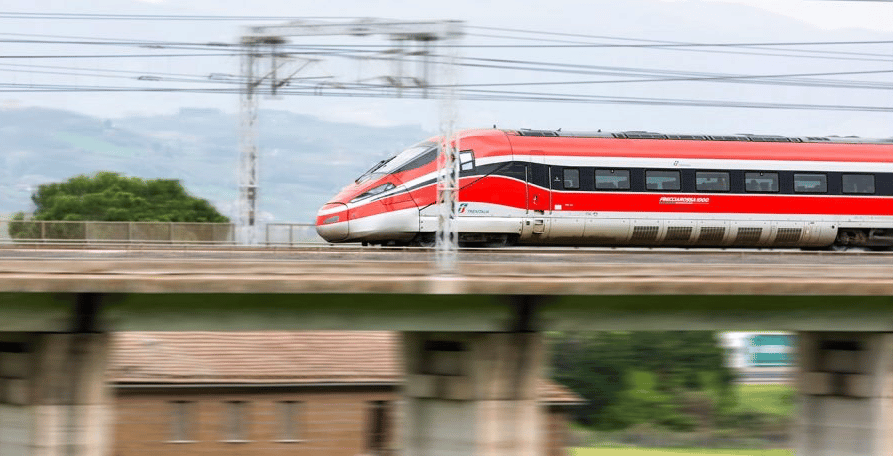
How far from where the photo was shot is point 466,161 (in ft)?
93.7

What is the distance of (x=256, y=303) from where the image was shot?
16953 mm

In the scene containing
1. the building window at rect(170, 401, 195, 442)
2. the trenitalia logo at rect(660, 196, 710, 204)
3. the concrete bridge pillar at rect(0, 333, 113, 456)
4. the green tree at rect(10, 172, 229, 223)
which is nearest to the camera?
the concrete bridge pillar at rect(0, 333, 113, 456)

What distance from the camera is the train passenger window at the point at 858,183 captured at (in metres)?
30.9

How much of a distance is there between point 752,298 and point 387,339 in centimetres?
1923

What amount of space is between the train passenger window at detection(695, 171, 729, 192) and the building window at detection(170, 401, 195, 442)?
1626cm

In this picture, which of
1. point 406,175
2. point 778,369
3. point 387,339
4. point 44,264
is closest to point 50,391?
point 44,264

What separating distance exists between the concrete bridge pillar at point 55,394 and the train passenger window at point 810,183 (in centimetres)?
2047

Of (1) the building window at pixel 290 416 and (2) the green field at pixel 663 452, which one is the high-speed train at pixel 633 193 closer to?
(1) the building window at pixel 290 416

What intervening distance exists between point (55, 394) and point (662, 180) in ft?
58.7

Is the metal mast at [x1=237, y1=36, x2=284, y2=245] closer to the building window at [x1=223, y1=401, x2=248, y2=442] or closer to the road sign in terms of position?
the building window at [x1=223, y1=401, x2=248, y2=442]

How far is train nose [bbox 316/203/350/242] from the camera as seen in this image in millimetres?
28812

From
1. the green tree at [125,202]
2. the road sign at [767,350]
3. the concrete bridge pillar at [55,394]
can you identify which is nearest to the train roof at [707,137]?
the concrete bridge pillar at [55,394]

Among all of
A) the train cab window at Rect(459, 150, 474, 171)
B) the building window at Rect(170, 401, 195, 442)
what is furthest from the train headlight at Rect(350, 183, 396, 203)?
the building window at Rect(170, 401, 195, 442)

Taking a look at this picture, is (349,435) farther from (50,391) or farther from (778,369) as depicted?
(778,369)
